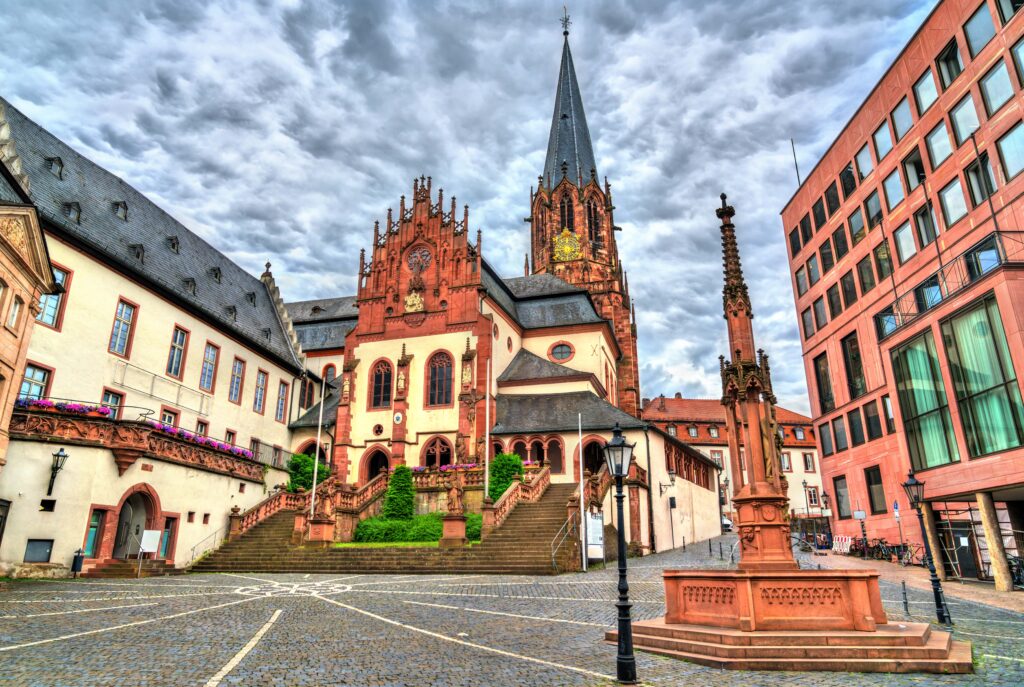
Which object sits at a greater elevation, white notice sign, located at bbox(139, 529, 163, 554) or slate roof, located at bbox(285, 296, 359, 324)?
slate roof, located at bbox(285, 296, 359, 324)

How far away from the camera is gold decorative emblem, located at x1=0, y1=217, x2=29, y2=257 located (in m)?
17.7

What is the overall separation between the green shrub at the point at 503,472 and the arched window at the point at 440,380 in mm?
7345

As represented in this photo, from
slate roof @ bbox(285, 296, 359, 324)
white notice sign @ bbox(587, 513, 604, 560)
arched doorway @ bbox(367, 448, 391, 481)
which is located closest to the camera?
white notice sign @ bbox(587, 513, 604, 560)

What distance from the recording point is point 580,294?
4712cm

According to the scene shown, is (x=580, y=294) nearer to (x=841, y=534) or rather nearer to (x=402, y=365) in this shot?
(x=402, y=365)

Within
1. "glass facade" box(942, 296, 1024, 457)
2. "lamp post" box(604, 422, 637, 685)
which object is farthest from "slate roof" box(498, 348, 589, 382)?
"lamp post" box(604, 422, 637, 685)

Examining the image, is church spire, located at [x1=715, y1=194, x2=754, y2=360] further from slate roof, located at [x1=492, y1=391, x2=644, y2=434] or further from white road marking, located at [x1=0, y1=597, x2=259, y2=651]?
slate roof, located at [x1=492, y1=391, x2=644, y2=434]

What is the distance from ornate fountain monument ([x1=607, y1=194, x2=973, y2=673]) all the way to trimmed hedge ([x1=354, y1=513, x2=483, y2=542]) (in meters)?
17.3

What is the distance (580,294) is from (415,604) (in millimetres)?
34550

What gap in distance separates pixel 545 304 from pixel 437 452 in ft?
50.0

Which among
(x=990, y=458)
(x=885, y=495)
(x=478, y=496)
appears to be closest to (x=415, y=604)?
(x=478, y=496)

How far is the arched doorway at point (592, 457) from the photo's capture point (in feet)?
117

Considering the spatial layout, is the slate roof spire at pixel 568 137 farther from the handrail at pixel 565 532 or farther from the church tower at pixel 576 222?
the handrail at pixel 565 532

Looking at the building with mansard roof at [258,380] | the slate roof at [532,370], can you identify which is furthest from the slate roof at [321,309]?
the slate roof at [532,370]
